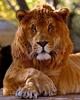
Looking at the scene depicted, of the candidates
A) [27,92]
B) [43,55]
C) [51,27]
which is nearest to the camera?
[27,92]

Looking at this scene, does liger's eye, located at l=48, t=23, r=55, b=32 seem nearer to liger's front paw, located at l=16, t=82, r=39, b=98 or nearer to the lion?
the lion

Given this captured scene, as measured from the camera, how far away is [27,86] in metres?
4.59

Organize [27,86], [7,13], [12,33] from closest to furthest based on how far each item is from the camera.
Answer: [27,86] → [12,33] → [7,13]

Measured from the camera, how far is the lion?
464 cm

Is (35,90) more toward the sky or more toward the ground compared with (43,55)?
more toward the ground

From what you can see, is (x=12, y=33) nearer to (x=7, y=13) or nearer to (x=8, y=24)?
(x=8, y=24)

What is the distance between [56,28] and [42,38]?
0.22 meters

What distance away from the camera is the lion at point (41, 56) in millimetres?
4641

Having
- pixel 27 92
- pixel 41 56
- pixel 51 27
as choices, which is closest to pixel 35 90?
pixel 27 92

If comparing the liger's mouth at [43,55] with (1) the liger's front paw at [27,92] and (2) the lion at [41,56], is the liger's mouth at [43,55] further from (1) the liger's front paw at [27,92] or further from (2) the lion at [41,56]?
(1) the liger's front paw at [27,92]

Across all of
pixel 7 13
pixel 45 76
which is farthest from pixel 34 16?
pixel 7 13

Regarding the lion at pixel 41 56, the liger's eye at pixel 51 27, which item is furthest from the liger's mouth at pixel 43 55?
the liger's eye at pixel 51 27

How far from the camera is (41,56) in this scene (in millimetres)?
4660

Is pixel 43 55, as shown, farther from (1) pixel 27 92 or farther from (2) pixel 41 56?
(1) pixel 27 92
